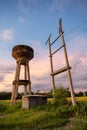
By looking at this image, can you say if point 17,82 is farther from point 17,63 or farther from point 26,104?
point 26,104

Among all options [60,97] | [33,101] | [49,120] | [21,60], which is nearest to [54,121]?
[49,120]

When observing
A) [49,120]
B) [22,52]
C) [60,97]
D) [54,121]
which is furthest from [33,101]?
[22,52]

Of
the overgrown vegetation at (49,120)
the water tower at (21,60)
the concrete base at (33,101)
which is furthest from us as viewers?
the water tower at (21,60)

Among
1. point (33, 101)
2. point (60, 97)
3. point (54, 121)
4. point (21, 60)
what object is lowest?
point (54, 121)

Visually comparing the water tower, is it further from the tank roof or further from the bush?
the bush

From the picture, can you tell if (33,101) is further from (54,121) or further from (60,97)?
(54,121)

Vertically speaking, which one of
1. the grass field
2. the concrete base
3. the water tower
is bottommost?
the grass field

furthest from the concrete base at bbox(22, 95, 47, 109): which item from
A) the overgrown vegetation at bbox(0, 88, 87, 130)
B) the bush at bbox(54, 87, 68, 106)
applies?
the overgrown vegetation at bbox(0, 88, 87, 130)

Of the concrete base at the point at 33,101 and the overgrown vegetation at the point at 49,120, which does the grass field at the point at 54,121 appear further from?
the concrete base at the point at 33,101

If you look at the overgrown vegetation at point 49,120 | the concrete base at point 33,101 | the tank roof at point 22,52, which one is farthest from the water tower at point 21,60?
the overgrown vegetation at point 49,120

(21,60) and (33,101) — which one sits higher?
(21,60)

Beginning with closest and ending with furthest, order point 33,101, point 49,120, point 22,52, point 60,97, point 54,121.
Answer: point 54,121 → point 49,120 → point 60,97 → point 33,101 → point 22,52

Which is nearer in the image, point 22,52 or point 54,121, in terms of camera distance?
point 54,121

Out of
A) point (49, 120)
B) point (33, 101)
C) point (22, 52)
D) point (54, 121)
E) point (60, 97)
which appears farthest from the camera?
point (22, 52)
